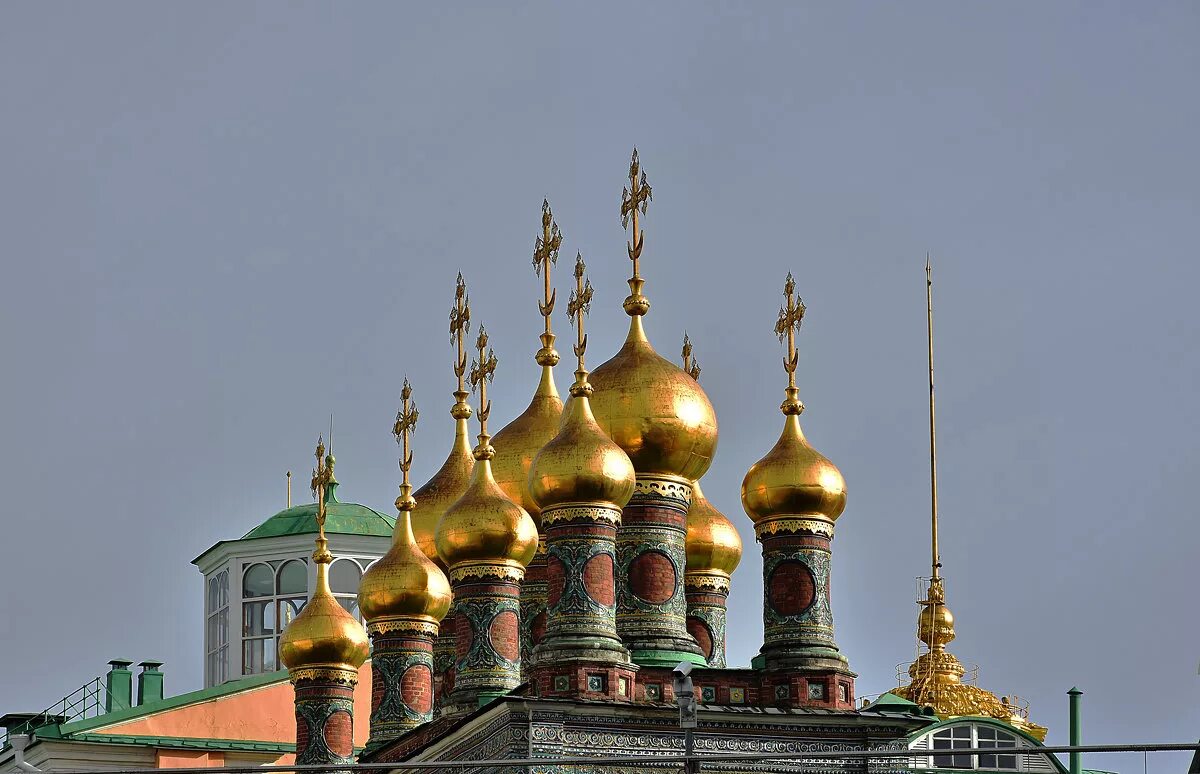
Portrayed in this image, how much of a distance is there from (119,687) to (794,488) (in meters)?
13.8

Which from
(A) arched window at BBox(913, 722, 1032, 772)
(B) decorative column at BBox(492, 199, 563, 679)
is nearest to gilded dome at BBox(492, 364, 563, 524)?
(B) decorative column at BBox(492, 199, 563, 679)

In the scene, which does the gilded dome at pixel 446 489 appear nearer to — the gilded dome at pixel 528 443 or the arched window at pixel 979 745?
the gilded dome at pixel 528 443

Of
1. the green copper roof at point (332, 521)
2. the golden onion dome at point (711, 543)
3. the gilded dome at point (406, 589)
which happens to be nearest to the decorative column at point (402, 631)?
the gilded dome at point (406, 589)

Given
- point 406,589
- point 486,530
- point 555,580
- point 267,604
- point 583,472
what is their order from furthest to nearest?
point 267,604 < point 406,589 < point 486,530 < point 583,472 < point 555,580

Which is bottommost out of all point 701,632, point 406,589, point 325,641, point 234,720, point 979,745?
point 979,745

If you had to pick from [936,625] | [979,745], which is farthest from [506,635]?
[936,625]

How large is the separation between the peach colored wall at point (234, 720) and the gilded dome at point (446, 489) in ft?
11.8

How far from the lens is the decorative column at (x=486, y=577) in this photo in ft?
98.1

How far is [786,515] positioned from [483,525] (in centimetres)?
340

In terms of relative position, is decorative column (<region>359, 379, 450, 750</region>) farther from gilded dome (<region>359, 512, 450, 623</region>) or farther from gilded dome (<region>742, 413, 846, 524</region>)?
gilded dome (<region>742, 413, 846, 524</region>)

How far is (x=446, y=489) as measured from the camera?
33.2 m

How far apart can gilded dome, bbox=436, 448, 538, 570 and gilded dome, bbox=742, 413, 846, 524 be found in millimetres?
2574

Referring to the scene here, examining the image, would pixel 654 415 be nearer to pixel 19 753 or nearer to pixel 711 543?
pixel 711 543

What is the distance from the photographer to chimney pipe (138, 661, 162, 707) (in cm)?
3922
